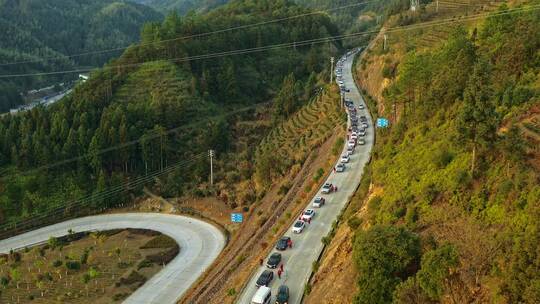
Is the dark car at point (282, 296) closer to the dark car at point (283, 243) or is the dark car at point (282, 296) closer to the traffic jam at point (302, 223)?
the traffic jam at point (302, 223)

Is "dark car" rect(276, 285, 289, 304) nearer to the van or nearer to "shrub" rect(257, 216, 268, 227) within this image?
the van

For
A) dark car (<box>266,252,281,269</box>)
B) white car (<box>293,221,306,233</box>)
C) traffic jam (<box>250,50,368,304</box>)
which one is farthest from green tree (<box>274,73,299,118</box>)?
dark car (<box>266,252,281,269</box>)

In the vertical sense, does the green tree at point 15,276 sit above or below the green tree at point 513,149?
below

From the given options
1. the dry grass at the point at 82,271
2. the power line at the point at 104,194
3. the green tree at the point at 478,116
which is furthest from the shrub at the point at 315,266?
the power line at the point at 104,194

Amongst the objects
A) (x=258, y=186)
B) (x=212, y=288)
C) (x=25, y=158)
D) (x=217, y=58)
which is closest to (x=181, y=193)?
(x=258, y=186)

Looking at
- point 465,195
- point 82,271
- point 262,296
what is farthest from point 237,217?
point 465,195

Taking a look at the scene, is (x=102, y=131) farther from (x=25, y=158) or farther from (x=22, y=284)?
(x=22, y=284)

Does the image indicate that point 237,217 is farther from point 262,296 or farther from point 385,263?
point 385,263
